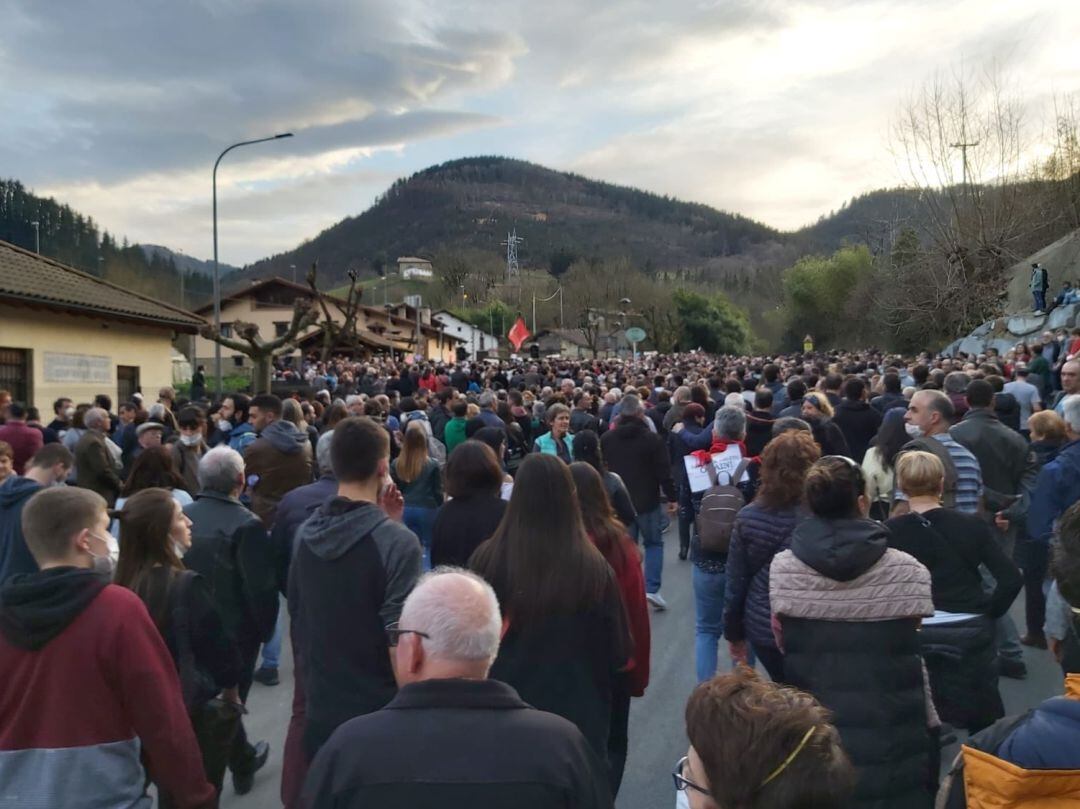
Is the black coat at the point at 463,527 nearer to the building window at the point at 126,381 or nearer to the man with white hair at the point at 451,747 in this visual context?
the man with white hair at the point at 451,747

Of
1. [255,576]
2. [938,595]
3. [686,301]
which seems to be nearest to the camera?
[938,595]

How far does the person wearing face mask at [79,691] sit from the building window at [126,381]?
20729 millimetres

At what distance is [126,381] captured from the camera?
2238 cm

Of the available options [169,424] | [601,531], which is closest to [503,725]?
[601,531]

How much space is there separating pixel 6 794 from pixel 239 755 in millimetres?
1997

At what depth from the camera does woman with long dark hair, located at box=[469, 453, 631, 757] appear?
3.33 meters

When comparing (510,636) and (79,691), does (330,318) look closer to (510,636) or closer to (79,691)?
(510,636)

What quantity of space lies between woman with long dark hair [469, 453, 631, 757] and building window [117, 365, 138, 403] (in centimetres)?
2088

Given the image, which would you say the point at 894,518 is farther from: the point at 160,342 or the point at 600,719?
the point at 160,342

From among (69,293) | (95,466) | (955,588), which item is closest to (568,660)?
(955,588)

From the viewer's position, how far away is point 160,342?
78.7 feet

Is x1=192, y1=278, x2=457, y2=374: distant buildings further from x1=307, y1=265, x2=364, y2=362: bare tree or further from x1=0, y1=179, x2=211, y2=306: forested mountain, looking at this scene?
x1=307, y1=265, x2=364, y2=362: bare tree

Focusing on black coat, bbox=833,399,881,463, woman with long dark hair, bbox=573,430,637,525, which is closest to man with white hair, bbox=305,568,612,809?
woman with long dark hair, bbox=573,430,637,525

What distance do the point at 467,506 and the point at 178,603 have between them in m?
1.58
